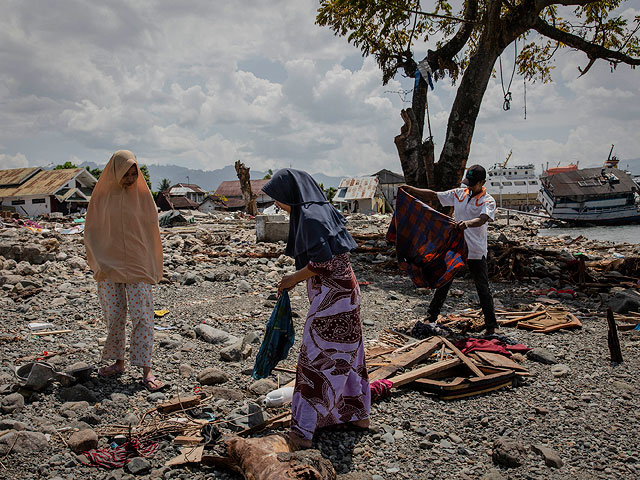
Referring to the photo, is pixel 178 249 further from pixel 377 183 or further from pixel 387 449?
pixel 377 183

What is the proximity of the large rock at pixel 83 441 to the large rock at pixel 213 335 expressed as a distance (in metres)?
2.29

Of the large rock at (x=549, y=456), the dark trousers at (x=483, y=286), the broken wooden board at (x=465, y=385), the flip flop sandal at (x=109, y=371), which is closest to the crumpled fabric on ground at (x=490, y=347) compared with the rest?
the dark trousers at (x=483, y=286)

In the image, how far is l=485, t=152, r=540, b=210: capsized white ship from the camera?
2586 inches

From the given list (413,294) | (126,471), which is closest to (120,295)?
(126,471)

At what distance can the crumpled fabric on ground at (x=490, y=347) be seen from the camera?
446cm

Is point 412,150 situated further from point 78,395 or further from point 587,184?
point 587,184

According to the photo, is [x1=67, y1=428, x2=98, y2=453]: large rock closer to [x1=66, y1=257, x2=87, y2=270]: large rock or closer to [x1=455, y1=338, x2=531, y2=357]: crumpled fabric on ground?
[x1=455, y1=338, x2=531, y2=357]: crumpled fabric on ground

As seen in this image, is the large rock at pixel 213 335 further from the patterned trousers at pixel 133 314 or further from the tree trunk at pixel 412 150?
the tree trunk at pixel 412 150

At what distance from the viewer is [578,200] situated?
37.2m

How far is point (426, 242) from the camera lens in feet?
17.0

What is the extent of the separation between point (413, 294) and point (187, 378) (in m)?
4.87

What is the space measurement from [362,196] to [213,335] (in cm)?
4512

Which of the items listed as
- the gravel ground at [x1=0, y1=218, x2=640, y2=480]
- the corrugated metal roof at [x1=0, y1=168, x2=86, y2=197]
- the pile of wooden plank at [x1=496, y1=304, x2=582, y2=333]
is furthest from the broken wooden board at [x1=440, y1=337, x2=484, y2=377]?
the corrugated metal roof at [x1=0, y1=168, x2=86, y2=197]

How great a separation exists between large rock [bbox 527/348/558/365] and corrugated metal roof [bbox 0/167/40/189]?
144 ft
